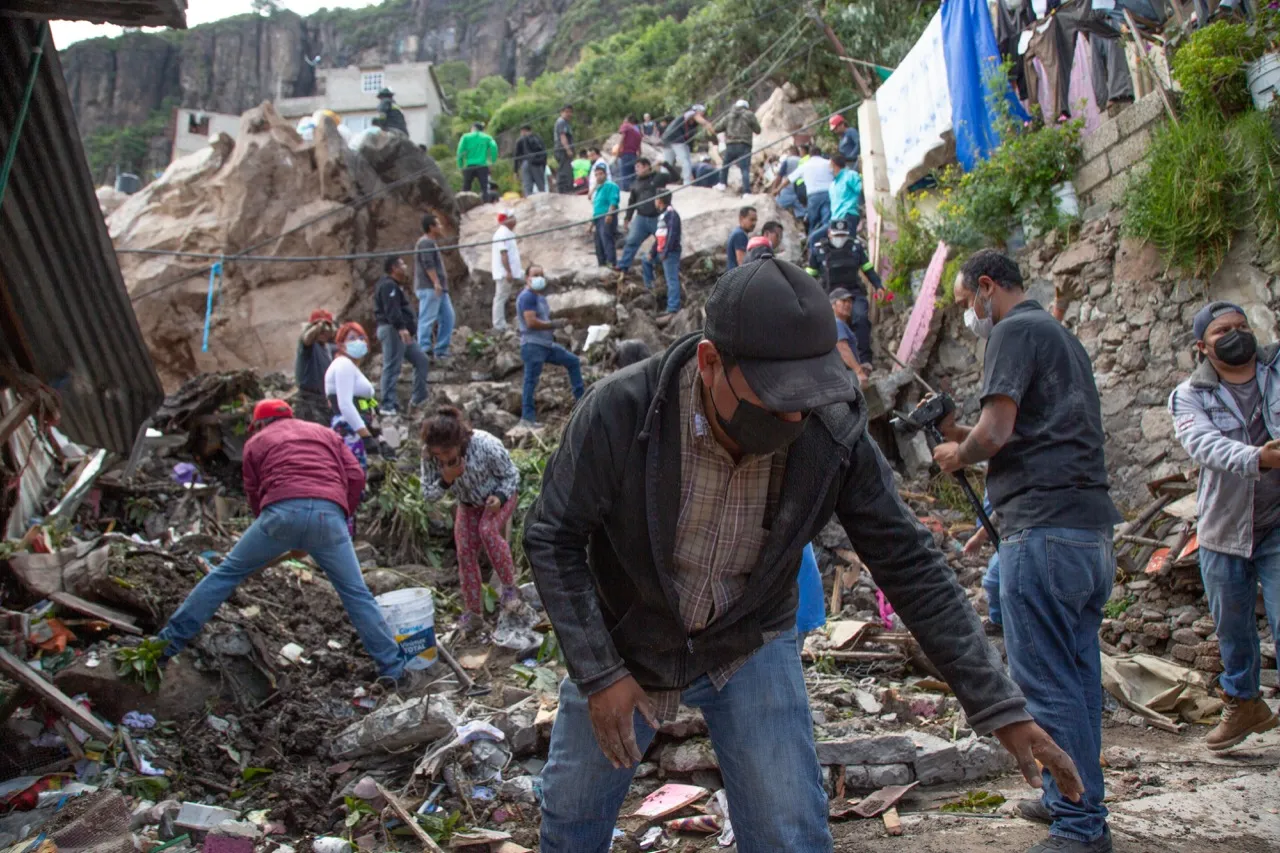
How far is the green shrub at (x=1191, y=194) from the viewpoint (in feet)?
20.5

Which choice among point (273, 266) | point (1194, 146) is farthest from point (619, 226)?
point (1194, 146)

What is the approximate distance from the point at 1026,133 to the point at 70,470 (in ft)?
31.4

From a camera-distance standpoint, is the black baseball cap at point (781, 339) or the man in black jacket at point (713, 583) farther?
the man in black jacket at point (713, 583)

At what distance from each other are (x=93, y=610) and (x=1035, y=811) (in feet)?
16.8

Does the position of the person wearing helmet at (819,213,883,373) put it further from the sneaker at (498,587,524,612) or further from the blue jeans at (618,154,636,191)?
the blue jeans at (618,154,636,191)

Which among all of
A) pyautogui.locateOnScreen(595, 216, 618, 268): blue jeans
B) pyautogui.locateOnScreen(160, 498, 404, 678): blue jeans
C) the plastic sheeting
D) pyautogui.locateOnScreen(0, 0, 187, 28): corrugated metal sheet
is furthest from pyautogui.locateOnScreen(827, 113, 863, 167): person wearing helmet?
pyautogui.locateOnScreen(0, 0, 187, 28): corrugated metal sheet

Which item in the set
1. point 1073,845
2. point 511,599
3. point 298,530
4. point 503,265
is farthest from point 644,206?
point 1073,845

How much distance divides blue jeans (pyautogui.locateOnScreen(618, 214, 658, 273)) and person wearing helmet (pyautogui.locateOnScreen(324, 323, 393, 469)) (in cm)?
569

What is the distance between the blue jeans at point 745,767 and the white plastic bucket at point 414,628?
→ 12.0 feet

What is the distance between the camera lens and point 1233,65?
6230 mm

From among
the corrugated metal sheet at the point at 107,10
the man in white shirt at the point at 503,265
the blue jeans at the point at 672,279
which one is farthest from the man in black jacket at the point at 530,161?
the corrugated metal sheet at the point at 107,10

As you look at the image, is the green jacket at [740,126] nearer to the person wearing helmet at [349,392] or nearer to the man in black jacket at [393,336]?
the man in black jacket at [393,336]

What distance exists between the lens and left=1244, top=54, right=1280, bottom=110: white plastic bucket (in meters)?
5.97

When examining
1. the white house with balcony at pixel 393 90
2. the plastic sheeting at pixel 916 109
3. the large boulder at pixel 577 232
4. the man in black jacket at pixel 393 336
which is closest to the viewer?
the plastic sheeting at pixel 916 109
